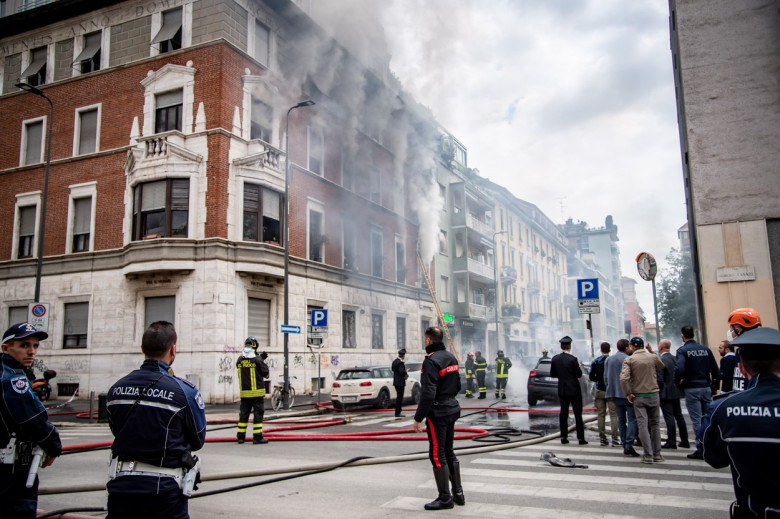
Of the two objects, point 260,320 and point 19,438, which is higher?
point 260,320

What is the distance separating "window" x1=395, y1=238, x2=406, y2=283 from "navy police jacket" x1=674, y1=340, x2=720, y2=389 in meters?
23.9

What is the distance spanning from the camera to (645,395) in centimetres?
834

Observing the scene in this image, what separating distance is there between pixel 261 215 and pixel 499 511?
17.9 meters

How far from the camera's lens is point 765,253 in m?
15.4

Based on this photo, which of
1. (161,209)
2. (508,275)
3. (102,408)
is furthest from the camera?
(508,275)

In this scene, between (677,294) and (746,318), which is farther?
(677,294)

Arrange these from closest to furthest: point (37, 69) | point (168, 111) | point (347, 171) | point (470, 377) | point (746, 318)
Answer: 1. point (746, 318)
2. point (470, 377)
3. point (168, 111)
4. point (37, 69)
5. point (347, 171)

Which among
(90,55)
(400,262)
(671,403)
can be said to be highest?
(90,55)

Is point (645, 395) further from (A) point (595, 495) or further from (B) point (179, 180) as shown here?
(B) point (179, 180)

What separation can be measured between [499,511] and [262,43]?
71.6 ft

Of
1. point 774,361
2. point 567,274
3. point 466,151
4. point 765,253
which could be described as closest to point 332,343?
point 765,253

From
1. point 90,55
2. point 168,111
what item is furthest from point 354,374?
point 90,55

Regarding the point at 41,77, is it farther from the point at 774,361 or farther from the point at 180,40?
the point at 774,361

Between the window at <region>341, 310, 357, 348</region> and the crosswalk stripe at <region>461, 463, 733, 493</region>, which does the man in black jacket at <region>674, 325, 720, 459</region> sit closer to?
the crosswalk stripe at <region>461, 463, 733, 493</region>
